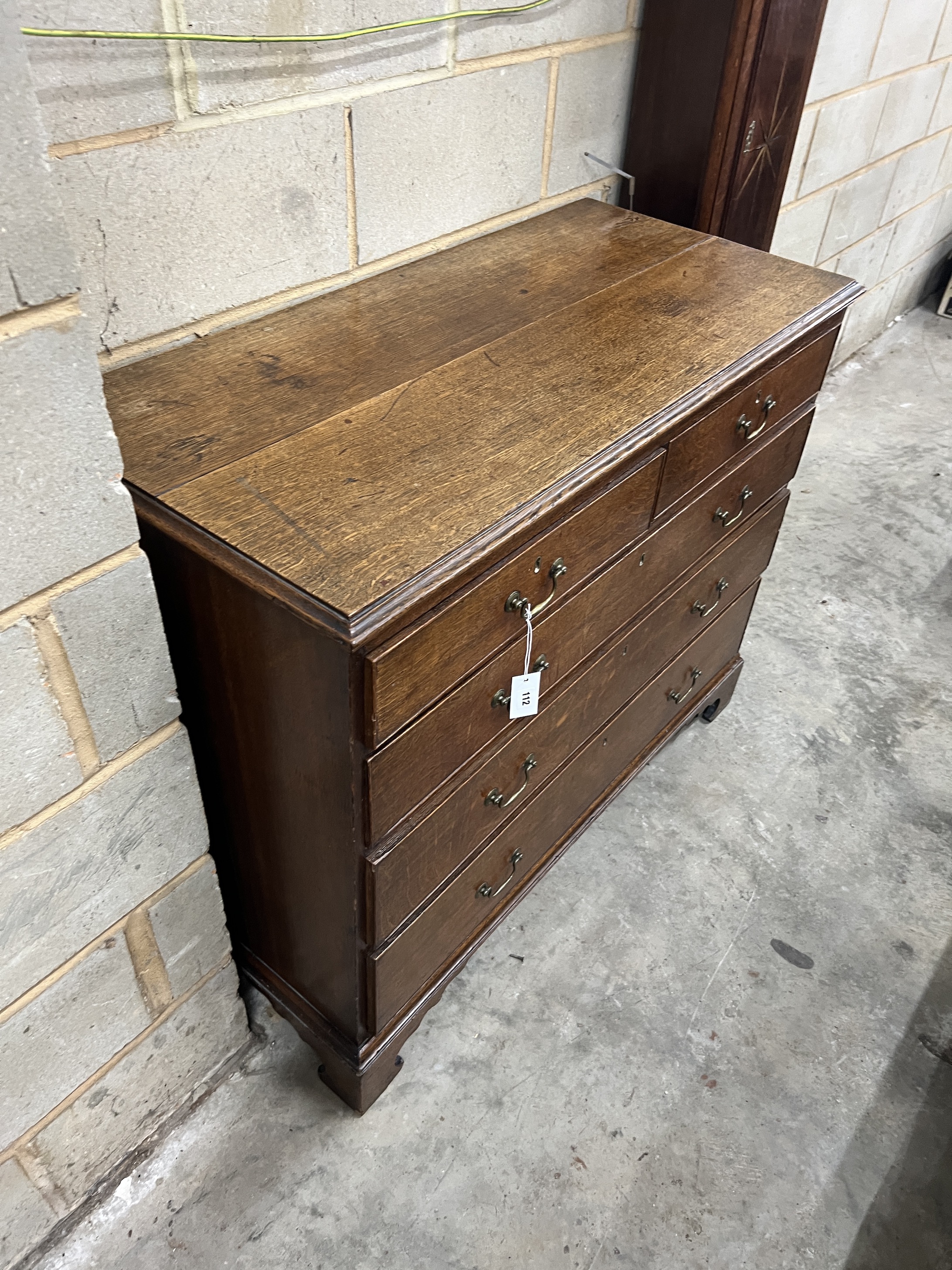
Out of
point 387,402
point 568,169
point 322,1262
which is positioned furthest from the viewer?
point 568,169

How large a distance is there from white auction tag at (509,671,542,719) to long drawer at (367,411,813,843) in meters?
0.01

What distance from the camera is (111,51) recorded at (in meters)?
1.13

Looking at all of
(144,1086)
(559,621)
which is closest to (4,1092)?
(144,1086)

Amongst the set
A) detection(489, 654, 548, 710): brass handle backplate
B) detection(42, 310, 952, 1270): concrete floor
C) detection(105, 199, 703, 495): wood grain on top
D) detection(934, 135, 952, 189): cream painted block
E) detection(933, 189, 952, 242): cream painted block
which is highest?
detection(105, 199, 703, 495): wood grain on top

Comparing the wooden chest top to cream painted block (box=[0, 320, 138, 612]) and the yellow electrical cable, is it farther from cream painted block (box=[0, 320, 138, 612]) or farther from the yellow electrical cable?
the yellow electrical cable

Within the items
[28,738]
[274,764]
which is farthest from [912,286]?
[28,738]

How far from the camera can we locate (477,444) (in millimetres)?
1179

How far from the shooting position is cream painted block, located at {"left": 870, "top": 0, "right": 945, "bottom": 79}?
112 inches

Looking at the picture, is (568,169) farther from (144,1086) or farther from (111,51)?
(144,1086)

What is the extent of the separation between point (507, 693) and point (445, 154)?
989mm

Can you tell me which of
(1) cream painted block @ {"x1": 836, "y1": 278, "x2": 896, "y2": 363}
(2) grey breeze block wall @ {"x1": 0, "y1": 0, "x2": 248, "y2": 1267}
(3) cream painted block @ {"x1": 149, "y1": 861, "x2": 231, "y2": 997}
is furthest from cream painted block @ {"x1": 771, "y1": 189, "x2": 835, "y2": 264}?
(3) cream painted block @ {"x1": 149, "y1": 861, "x2": 231, "y2": 997}

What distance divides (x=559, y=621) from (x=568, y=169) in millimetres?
1105

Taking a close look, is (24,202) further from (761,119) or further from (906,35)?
(906,35)

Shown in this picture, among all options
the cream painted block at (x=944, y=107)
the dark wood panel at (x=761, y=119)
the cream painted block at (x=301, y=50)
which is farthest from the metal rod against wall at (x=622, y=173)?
the cream painted block at (x=944, y=107)
